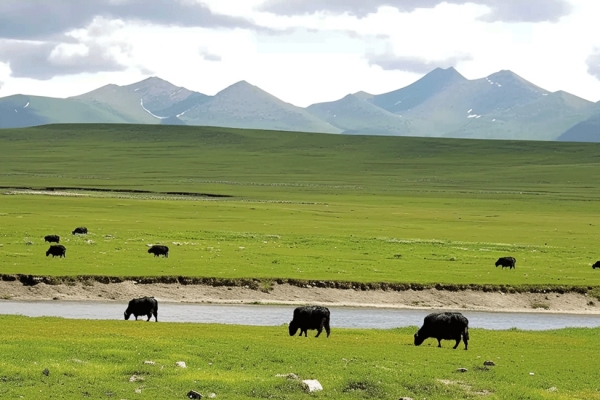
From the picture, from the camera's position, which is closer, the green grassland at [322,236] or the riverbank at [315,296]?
the riverbank at [315,296]

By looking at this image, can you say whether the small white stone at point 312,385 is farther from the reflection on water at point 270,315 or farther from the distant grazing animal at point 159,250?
the distant grazing animal at point 159,250

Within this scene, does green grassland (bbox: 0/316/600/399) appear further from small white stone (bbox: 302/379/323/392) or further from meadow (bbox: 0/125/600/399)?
small white stone (bbox: 302/379/323/392)

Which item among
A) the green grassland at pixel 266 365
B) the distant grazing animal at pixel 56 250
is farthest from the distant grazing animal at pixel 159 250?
the green grassland at pixel 266 365

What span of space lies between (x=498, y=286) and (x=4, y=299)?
82.0ft

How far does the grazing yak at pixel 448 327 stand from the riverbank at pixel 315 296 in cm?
1718

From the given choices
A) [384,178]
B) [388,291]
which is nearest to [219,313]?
[388,291]

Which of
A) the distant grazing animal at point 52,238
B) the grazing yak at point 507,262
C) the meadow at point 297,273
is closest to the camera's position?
the meadow at point 297,273

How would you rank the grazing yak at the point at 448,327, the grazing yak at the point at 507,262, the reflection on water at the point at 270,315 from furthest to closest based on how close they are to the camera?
the grazing yak at the point at 507,262
the reflection on water at the point at 270,315
the grazing yak at the point at 448,327

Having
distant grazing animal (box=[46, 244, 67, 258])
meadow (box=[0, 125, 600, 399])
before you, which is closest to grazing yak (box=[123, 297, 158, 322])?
meadow (box=[0, 125, 600, 399])

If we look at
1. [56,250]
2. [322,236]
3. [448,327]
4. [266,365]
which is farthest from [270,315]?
[322,236]

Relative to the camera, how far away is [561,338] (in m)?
30.9

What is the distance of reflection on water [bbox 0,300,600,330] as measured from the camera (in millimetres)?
37656

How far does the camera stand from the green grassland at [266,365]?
1955 centimetres

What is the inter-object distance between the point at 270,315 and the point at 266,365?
1754 centimetres
